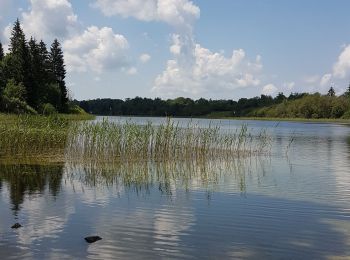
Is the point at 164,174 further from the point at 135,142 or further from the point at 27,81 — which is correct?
the point at 27,81

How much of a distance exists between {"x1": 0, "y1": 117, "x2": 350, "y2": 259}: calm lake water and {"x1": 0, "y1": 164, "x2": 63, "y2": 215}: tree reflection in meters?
0.04

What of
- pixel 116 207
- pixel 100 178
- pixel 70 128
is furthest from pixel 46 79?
pixel 116 207

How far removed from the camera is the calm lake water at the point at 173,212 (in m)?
9.41

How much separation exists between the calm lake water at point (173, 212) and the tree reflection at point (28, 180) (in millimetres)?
38

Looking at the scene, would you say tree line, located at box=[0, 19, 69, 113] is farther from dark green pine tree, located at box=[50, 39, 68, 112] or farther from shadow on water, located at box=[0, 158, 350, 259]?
shadow on water, located at box=[0, 158, 350, 259]

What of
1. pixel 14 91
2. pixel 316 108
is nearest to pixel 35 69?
pixel 14 91

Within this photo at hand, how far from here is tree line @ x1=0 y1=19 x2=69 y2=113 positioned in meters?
59.5

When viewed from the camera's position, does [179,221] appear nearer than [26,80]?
Yes

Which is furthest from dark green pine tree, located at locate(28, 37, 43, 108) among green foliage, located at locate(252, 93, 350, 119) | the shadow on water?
green foliage, located at locate(252, 93, 350, 119)

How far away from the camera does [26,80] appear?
67.6m

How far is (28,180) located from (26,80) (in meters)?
52.8

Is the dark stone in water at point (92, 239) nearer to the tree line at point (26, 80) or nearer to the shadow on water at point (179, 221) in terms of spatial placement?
the shadow on water at point (179, 221)

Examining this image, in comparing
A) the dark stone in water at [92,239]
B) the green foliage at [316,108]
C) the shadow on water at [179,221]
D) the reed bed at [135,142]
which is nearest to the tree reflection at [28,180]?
the shadow on water at [179,221]

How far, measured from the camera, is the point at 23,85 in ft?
215
